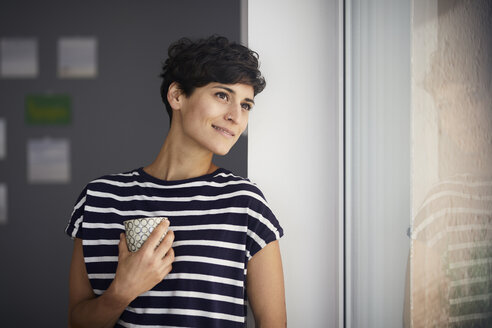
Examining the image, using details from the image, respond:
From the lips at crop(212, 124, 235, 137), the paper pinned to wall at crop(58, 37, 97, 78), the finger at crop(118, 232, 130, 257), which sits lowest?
the finger at crop(118, 232, 130, 257)

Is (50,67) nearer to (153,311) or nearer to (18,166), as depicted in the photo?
(18,166)

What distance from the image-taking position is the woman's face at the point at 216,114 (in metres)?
0.71

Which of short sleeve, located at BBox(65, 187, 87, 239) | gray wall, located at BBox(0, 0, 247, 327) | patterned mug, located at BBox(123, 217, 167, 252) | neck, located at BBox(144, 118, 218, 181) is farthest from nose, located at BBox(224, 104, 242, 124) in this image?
gray wall, located at BBox(0, 0, 247, 327)

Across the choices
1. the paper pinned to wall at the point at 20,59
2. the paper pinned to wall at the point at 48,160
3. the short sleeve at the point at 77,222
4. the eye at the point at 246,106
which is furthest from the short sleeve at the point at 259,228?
the paper pinned to wall at the point at 20,59

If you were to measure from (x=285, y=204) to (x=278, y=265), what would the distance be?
162 millimetres

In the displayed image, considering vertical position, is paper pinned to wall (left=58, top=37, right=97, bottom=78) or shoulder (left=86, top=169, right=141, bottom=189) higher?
paper pinned to wall (left=58, top=37, right=97, bottom=78)

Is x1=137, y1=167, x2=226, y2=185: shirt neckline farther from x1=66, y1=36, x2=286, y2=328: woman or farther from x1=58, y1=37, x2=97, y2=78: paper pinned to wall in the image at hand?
x1=58, y1=37, x2=97, y2=78: paper pinned to wall

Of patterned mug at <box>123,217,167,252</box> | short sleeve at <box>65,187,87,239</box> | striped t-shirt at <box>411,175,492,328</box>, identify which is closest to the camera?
striped t-shirt at <box>411,175,492,328</box>

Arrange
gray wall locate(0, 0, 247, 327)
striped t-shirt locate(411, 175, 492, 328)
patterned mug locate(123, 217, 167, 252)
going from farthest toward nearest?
gray wall locate(0, 0, 247, 327), patterned mug locate(123, 217, 167, 252), striped t-shirt locate(411, 175, 492, 328)

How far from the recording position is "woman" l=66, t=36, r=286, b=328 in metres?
0.66

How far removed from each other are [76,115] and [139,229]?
3.67 ft

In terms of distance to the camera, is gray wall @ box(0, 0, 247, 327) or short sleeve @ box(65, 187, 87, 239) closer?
short sleeve @ box(65, 187, 87, 239)

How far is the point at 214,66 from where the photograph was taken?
2.35 feet

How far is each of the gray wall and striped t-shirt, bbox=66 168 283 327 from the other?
76 cm
